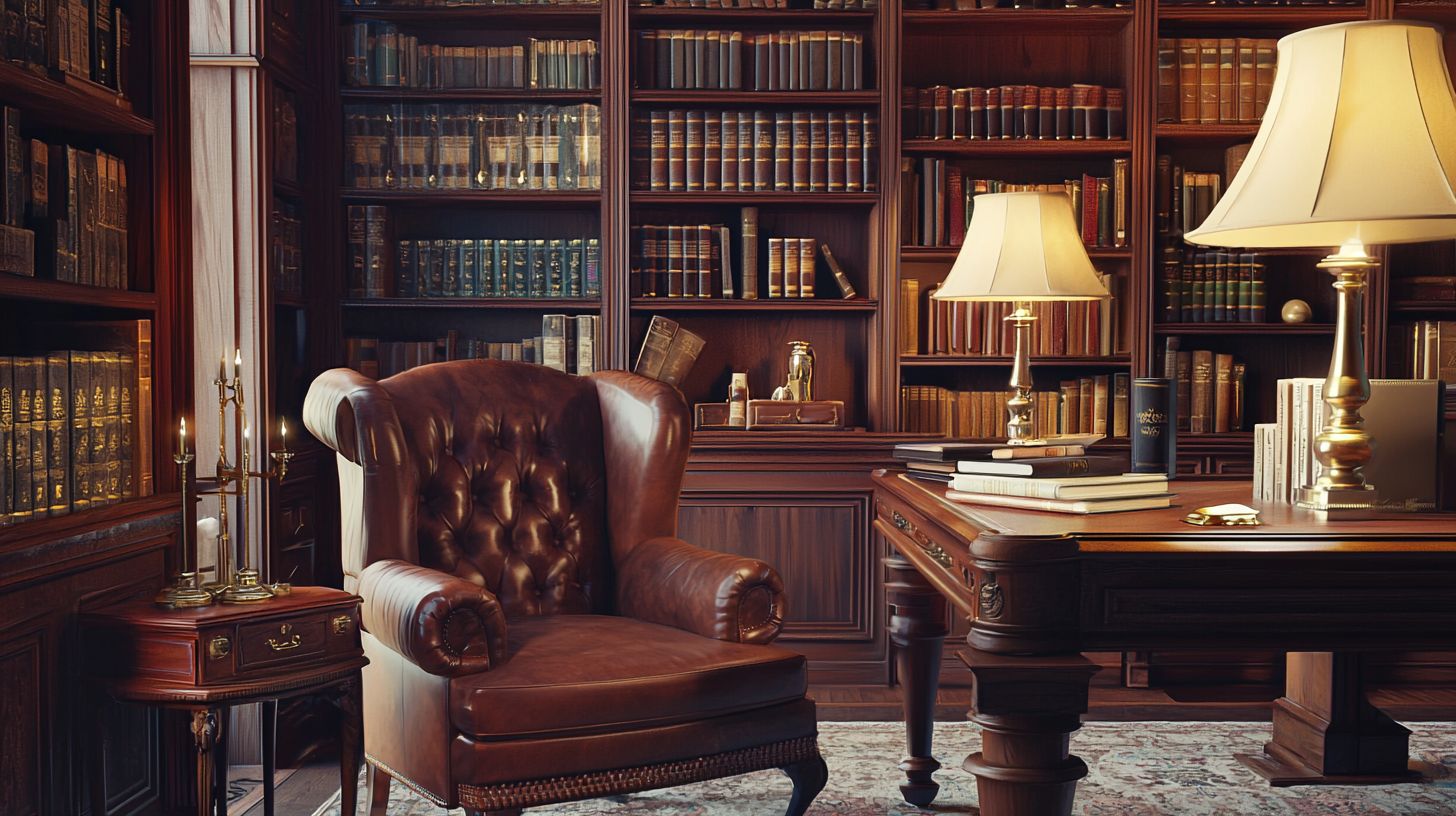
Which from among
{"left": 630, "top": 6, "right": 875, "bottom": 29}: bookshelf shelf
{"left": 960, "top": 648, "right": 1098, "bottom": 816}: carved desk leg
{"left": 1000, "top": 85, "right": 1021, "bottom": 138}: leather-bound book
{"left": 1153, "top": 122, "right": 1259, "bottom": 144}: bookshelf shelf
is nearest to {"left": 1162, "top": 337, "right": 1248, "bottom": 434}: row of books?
{"left": 1153, "top": 122, "right": 1259, "bottom": 144}: bookshelf shelf

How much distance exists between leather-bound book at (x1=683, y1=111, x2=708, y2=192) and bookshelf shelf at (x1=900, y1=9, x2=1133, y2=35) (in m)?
0.75

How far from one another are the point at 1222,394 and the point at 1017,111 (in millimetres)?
1203

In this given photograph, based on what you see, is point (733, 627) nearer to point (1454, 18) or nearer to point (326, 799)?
point (326, 799)

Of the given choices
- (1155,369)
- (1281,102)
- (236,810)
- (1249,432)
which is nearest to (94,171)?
(236,810)

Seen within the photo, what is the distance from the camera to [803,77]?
3.75m

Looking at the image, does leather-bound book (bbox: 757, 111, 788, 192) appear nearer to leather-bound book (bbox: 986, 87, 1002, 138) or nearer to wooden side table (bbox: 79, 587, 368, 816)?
leather-bound book (bbox: 986, 87, 1002, 138)

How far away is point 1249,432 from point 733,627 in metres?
2.50

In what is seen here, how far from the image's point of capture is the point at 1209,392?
3.82 metres

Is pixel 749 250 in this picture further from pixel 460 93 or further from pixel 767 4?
pixel 460 93

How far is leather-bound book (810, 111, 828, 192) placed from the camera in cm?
375

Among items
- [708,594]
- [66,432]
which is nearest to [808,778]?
[708,594]

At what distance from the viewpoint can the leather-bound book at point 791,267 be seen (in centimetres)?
380

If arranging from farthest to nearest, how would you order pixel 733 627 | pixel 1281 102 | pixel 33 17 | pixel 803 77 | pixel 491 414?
pixel 803 77, pixel 491 414, pixel 733 627, pixel 33 17, pixel 1281 102

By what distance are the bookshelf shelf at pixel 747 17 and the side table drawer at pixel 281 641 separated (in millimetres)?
2427
